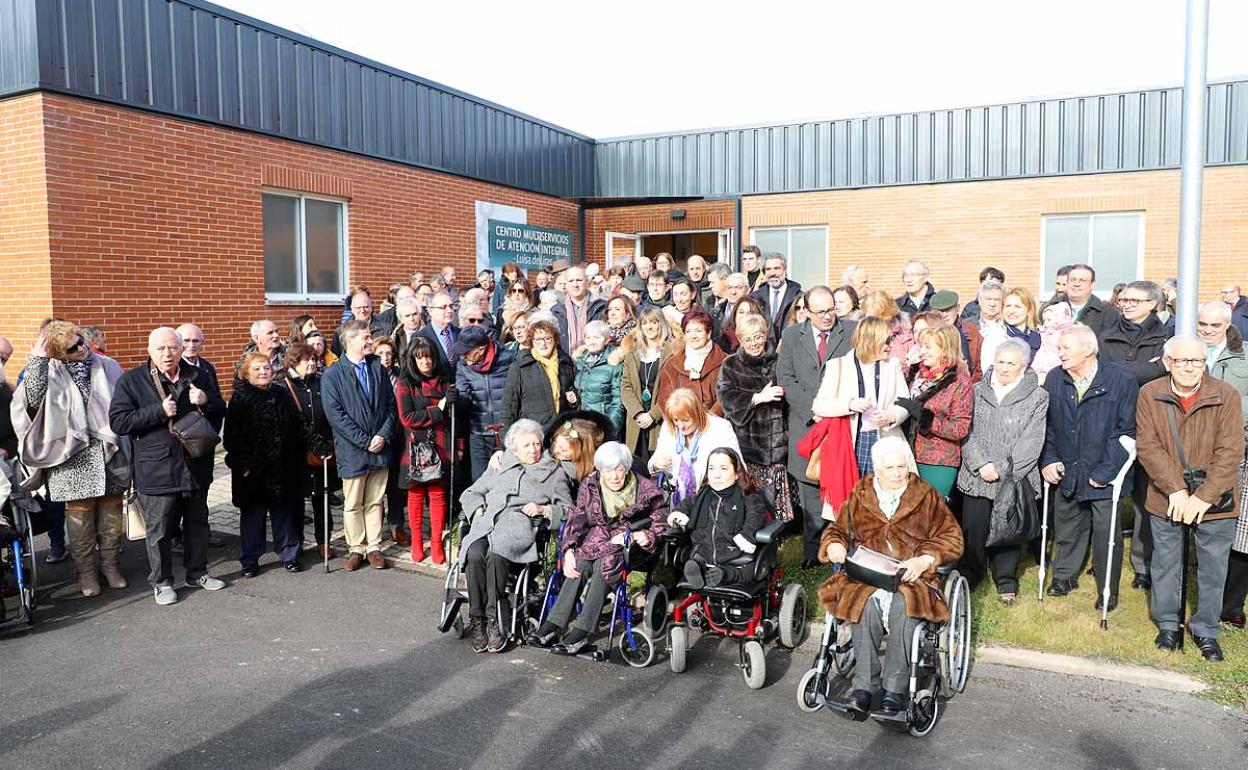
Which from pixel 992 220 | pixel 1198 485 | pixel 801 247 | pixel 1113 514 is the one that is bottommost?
pixel 1113 514

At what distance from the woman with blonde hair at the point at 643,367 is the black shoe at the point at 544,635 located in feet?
7.38

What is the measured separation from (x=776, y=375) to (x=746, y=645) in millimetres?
2391

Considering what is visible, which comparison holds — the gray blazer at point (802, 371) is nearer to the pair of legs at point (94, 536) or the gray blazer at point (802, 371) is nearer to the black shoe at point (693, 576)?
the black shoe at point (693, 576)

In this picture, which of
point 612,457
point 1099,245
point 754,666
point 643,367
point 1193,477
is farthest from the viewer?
point 1099,245

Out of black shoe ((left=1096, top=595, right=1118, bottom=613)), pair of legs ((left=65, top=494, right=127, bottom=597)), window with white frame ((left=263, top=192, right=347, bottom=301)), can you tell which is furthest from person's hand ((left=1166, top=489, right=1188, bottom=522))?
window with white frame ((left=263, top=192, right=347, bottom=301))

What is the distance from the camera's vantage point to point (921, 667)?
4461mm

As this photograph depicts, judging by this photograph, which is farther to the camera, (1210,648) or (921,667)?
(1210,648)

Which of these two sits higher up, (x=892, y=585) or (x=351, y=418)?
(x=351, y=418)

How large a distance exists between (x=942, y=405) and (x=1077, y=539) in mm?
1404

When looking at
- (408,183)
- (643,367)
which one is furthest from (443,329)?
(408,183)

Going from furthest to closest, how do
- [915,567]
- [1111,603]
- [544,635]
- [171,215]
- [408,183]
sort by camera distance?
Result: [408,183], [171,215], [1111,603], [544,635], [915,567]

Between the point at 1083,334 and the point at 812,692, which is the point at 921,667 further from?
the point at 1083,334

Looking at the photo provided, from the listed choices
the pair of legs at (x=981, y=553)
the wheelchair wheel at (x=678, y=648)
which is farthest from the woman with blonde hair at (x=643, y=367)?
the pair of legs at (x=981, y=553)

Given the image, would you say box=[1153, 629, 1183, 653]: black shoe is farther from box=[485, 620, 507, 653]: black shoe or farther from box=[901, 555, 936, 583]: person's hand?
box=[485, 620, 507, 653]: black shoe
